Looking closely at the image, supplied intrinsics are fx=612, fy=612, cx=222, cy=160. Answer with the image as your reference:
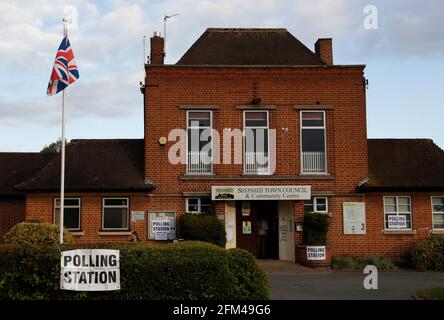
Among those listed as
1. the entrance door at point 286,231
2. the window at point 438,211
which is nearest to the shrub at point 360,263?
the entrance door at point 286,231

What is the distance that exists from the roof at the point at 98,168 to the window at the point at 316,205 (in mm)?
6424

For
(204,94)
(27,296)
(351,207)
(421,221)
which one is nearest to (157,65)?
(204,94)

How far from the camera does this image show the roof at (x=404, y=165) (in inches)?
973

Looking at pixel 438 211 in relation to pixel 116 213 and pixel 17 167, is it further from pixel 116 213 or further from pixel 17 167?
pixel 17 167

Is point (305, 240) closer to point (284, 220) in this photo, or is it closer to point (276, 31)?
point (284, 220)

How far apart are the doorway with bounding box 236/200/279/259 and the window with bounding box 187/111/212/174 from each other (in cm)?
217

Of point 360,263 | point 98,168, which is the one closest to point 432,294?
point 360,263

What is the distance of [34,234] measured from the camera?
70.0ft

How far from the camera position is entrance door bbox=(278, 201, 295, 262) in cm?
2498

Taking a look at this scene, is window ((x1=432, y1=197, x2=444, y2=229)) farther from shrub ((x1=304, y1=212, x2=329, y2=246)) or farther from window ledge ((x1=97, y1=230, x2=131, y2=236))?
window ledge ((x1=97, y1=230, x2=131, y2=236))

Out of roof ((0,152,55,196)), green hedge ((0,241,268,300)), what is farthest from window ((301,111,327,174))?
green hedge ((0,241,268,300))

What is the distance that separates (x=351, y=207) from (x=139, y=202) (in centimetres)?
861

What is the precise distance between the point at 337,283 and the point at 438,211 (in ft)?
27.8
